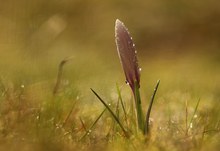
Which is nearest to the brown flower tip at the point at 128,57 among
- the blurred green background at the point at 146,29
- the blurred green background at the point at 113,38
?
the blurred green background at the point at 113,38

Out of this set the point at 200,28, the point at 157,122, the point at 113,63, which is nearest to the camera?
the point at 157,122

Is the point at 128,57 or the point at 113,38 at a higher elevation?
the point at 128,57

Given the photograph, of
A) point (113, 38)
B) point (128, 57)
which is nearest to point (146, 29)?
point (113, 38)

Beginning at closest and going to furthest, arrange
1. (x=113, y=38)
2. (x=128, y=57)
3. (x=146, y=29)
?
(x=128, y=57)
(x=113, y=38)
(x=146, y=29)

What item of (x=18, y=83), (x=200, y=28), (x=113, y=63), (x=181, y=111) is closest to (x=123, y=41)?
(x=18, y=83)

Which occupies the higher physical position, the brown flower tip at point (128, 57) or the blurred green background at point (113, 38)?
the brown flower tip at point (128, 57)

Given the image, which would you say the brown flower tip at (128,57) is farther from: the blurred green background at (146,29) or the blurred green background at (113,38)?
the blurred green background at (146,29)

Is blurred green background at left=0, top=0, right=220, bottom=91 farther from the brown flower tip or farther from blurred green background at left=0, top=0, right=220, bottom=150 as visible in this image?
the brown flower tip

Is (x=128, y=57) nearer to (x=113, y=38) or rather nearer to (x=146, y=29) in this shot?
(x=113, y=38)

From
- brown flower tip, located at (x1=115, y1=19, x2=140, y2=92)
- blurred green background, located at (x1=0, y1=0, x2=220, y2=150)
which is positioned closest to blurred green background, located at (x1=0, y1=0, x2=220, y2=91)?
blurred green background, located at (x1=0, y1=0, x2=220, y2=150)

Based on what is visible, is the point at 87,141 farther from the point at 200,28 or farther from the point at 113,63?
the point at 200,28

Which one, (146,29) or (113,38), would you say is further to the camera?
(146,29)
